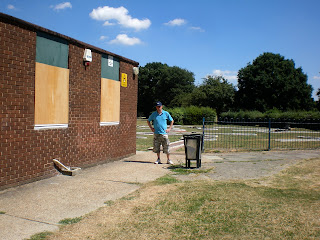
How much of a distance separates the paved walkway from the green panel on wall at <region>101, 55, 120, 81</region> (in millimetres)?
2676

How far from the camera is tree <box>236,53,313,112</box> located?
54156mm

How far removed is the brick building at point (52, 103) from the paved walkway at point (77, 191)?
48cm

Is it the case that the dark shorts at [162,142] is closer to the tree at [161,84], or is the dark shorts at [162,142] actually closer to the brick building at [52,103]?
the brick building at [52,103]

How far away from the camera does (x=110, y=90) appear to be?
9.37 meters

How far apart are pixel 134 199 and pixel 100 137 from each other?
12.7ft

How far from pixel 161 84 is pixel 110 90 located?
72.0 meters

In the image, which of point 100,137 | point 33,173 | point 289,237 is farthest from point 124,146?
point 289,237

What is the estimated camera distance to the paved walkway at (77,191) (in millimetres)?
4230

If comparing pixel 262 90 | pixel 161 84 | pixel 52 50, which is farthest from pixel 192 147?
pixel 161 84

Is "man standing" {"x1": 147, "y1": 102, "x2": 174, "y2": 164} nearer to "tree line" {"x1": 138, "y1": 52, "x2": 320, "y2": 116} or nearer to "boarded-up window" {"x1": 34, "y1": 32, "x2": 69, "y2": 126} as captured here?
"boarded-up window" {"x1": 34, "y1": 32, "x2": 69, "y2": 126}

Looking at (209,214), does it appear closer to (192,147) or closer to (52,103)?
(192,147)

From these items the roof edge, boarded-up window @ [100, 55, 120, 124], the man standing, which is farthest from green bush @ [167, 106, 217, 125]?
the roof edge

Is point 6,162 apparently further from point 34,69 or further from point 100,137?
point 100,137

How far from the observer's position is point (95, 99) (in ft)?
28.4
